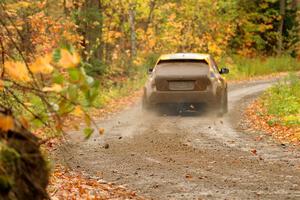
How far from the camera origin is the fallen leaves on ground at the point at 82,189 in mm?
7857

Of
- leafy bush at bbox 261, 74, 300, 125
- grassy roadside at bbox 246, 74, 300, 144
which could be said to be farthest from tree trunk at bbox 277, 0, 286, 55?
grassy roadside at bbox 246, 74, 300, 144

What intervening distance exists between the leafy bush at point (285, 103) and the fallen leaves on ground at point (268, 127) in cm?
24

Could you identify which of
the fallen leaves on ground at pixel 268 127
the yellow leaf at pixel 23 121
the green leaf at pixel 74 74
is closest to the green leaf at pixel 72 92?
the green leaf at pixel 74 74

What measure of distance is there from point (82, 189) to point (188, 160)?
303 cm

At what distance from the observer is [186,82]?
17781 millimetres

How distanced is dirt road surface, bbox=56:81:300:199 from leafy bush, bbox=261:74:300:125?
1304 millimetres

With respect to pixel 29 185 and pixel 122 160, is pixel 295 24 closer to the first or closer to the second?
pixel 122 160

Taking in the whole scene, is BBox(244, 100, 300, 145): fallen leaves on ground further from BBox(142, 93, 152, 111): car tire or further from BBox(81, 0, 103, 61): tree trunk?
BBox(81, 0, 103, 61): tree trunk

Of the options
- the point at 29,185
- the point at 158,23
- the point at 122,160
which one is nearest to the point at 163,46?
the point at 158,23

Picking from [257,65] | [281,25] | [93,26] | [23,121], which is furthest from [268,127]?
[281,25]

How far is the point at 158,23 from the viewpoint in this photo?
134 feet

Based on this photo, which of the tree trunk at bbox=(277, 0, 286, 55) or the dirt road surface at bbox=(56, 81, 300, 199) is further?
the tree trunk at bbox=(277, 0, 286, 55)

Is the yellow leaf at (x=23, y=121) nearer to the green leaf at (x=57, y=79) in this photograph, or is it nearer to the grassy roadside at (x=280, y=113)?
the green leaf at (x=57, y=79)

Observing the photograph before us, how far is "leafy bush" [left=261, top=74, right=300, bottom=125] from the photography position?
16.0 metres
